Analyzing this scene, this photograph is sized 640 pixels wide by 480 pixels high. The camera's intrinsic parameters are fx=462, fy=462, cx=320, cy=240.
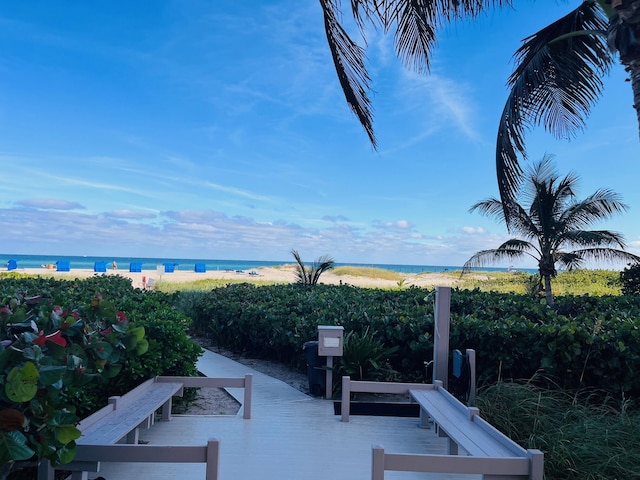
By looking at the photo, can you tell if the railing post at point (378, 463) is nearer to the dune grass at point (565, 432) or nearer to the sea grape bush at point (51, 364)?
the dune grass at point (565, 432)

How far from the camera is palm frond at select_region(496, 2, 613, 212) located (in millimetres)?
6184

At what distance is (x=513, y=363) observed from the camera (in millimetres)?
5195

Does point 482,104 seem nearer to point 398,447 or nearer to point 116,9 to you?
point 116,9

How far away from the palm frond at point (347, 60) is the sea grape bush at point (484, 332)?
2.83 m

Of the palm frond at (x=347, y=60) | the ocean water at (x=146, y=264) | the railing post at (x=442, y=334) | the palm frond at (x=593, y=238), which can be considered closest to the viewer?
the railing post at (x=442, y=334)

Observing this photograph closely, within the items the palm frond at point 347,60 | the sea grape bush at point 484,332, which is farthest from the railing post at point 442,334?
the palm frond at point 347,60

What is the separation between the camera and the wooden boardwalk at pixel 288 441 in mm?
3365

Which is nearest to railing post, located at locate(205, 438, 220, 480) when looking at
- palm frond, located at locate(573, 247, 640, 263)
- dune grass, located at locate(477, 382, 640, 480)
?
dune grass, located at locate(477, 382, 640, 480)

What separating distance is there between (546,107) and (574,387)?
4.68 m

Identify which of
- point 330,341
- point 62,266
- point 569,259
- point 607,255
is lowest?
point 330,341

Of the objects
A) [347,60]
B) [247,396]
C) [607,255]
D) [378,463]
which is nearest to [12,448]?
[378,463]

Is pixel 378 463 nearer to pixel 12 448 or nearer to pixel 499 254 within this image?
pixel 12 448

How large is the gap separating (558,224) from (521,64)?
5272 mm

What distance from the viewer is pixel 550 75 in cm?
671
